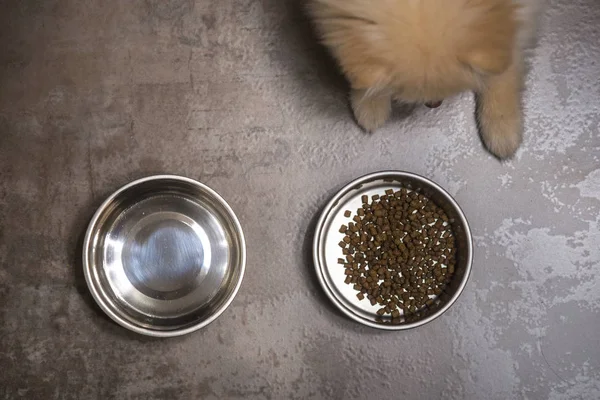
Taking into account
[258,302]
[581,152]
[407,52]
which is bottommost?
[258,302]

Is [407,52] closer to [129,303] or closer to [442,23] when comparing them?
[442,23]

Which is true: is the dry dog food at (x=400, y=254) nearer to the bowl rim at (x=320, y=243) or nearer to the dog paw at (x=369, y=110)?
the bowl rim at (x=320, y=243)

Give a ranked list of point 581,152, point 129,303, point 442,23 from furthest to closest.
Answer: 1. point 581,152
2. point 129,303
3. point 442,23

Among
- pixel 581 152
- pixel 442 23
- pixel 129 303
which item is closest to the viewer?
pixel 442 23

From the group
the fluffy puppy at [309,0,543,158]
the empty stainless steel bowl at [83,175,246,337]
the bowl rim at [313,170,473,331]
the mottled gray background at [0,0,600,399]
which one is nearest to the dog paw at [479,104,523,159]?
the mottled gray background at [0,0,600,399]

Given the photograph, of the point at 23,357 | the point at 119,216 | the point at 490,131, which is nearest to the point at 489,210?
the point at 490,131

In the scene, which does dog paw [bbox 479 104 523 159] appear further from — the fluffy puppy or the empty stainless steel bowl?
the empty stainless steel bowl

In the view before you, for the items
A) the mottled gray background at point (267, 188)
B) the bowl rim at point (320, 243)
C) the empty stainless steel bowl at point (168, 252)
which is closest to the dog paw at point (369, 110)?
the mottled gray background at point (267, 188)
